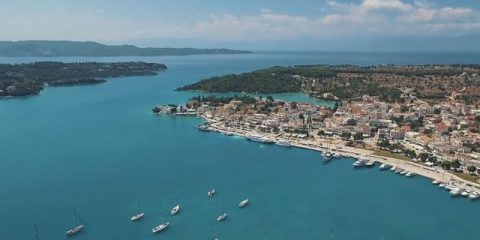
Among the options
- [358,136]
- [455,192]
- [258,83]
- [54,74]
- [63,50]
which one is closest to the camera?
[455,192]

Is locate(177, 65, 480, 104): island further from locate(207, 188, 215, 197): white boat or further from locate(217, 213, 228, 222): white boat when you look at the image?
locate(217, 213, 228, 222): white boat

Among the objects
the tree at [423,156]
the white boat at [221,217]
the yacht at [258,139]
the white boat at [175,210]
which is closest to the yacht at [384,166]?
the tree at [423,156]

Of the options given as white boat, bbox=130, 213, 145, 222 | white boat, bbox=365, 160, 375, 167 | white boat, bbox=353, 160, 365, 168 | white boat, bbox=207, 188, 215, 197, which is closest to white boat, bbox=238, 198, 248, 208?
white boat, bbox=207, 188, 215, 197

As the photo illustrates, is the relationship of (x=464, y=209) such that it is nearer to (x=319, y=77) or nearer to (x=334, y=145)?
(x=334, y=145)

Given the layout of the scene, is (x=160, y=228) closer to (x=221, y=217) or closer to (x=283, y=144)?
(x=221, y=217)

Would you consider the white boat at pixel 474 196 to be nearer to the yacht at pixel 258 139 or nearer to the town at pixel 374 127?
the town at pixel 374 127

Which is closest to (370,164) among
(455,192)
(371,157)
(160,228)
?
(371,157)
